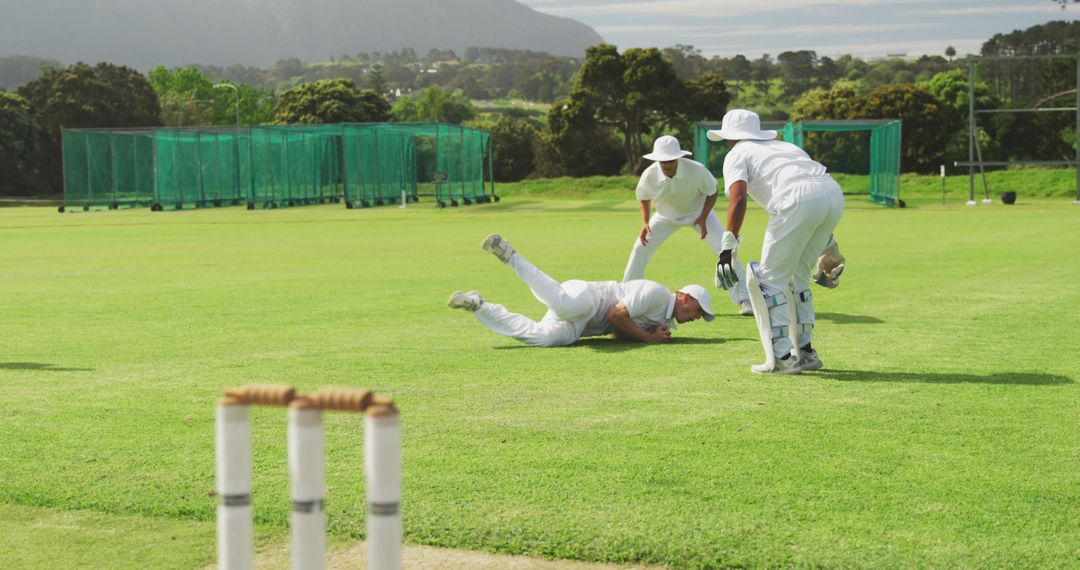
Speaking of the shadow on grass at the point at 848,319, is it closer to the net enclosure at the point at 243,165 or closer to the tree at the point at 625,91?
the net enclosure at the point at 243,165

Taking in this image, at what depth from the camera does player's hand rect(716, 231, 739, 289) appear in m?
9.99

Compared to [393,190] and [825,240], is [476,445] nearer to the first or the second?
[825,240]

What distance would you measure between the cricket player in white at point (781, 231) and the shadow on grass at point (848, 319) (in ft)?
11.2

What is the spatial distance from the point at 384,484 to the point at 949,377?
7.69 metres

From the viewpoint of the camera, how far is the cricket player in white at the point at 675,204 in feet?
46.9

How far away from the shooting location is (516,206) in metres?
57.1

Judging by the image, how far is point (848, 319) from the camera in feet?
45.8

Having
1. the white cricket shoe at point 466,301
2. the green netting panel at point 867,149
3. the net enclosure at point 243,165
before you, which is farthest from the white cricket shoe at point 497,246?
the net enclosure at point 243,165

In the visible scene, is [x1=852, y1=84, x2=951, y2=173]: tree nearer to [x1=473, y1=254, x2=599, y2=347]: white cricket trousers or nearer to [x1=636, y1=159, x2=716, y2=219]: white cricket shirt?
[x1=636, y1=159, x2=716, y2=219]: white cricket shirt

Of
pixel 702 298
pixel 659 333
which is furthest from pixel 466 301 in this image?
pixel 702 298

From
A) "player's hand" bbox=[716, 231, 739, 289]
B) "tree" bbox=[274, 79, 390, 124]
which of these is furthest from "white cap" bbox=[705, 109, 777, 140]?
"tree" bbox=[274, 79, 390, 124]

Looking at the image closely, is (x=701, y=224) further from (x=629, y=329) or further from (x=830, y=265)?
(x=830, y=265)

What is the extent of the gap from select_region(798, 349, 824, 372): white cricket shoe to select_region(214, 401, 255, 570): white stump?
7316 mm

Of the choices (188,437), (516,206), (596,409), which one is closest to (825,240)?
(596,409)
